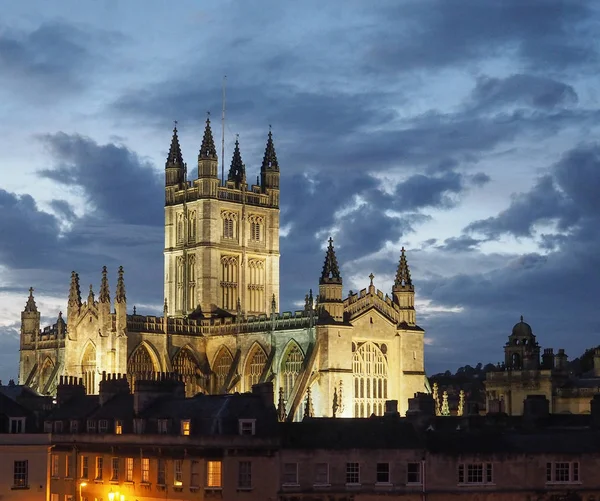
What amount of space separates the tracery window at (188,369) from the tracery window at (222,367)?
157 centimetres

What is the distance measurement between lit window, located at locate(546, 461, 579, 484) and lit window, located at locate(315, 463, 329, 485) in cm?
1051

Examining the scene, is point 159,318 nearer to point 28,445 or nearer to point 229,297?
point 229,297

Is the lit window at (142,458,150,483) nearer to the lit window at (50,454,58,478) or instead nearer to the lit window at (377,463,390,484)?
the lit window at (50,454,58,478)

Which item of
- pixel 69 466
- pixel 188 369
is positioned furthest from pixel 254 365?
pixel 69 466

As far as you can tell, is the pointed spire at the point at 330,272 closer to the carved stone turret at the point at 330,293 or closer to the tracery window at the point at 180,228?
the carved stone turret at the point at 330,293

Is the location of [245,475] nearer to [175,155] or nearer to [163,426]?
[163,426]

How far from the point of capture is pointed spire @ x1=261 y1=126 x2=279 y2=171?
147 meters

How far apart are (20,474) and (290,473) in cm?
1766

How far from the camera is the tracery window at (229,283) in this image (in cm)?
13825

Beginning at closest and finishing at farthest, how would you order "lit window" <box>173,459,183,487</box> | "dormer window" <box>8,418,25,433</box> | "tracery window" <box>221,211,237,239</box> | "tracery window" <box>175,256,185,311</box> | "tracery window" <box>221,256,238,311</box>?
"lit window" <box>173,459,183,487</box>, "dormer window" <box>8,418,25,433</box>, "tracery window" <box>221,256,238,311</box>, "tracery window" <box>221,211,237,239</box>, "tracery window" <box>175,256,185,311</box>


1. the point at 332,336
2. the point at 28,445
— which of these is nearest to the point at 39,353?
the point at 332,336

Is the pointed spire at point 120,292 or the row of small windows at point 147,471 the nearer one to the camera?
the row of small windows at point 147,471

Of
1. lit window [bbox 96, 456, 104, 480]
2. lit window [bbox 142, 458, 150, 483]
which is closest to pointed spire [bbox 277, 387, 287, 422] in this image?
lit window [bbox 96, 456, 104, 480]

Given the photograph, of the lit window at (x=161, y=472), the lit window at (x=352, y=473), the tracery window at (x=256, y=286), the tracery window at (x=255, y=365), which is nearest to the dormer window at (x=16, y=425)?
the lit window at (x=161, y=472)
